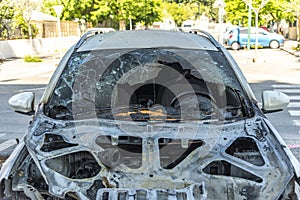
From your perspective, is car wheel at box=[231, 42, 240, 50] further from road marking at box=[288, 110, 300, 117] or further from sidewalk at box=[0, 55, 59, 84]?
road marking at box=[288, 110, 300, 117]

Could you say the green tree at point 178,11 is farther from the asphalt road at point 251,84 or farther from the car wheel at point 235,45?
the asphalt road at point 251,84

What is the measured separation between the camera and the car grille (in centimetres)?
269

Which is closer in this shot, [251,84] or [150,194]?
[150,194]

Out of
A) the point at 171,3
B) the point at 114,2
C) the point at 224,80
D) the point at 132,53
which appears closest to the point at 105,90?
the point at 132,53

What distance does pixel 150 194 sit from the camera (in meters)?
2.71

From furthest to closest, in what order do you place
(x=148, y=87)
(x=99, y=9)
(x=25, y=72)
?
(x=99, y=9) < (x=25, y=72) < (x=148, y=87)

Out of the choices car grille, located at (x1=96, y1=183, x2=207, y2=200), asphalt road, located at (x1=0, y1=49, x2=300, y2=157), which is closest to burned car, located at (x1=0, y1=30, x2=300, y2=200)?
car grille, located at (x1=96, y1=183, x2=207, y2=200)

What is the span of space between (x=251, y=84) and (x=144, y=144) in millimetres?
10405

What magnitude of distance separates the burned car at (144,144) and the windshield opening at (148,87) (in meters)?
0.01

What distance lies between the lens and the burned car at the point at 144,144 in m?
2.89

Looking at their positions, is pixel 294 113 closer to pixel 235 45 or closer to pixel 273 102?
pixel 273 102

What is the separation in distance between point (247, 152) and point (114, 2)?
3034cm

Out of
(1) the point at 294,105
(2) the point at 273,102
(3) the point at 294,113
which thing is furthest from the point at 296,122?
(2) the point at 273,102

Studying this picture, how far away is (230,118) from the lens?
358 centimetres
